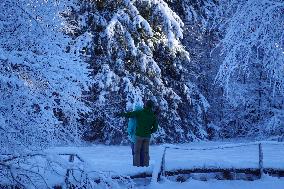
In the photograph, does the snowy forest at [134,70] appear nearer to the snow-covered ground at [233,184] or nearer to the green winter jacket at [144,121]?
the green winter jacket at [144,121]

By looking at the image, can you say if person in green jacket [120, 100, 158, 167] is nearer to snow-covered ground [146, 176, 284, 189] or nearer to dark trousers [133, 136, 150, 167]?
dark trousers [133, 136, 150, 167]

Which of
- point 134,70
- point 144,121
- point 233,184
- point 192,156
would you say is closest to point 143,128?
point 144,121

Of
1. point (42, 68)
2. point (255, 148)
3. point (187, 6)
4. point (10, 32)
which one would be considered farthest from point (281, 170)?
point (187, 6)

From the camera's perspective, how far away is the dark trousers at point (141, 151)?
38.1ft

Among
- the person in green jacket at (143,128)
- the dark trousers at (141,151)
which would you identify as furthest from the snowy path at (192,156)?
the person in green jacket at (143,128)

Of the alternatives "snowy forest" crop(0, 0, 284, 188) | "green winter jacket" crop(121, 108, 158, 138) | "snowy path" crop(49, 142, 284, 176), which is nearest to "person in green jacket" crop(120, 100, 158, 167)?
"green winter jacket" crop(121, 108, 158, 138)

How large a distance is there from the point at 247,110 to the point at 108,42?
8.66 metres

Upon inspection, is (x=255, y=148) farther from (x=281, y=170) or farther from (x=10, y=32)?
(x=10, y=32)

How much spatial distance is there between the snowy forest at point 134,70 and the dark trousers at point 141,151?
1.37m

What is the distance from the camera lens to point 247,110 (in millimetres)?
25328

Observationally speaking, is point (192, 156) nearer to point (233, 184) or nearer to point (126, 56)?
point (126, 56)

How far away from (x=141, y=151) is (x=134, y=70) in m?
9.44

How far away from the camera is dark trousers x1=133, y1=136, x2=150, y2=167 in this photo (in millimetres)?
11625

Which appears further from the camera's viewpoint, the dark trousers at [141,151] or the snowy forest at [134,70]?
the dark trousers at [141,151]
